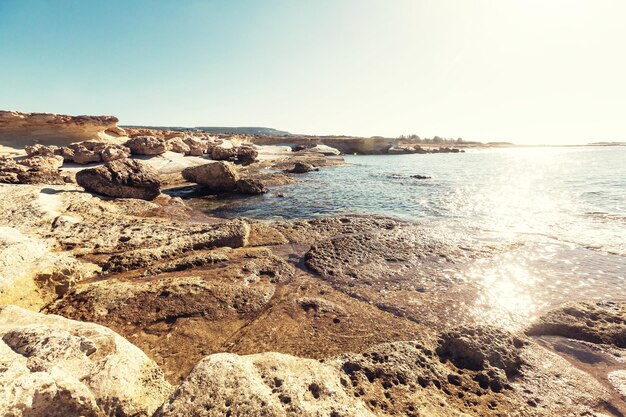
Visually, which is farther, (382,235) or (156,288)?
(382,235)

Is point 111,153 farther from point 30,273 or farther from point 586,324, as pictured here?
point 586,324

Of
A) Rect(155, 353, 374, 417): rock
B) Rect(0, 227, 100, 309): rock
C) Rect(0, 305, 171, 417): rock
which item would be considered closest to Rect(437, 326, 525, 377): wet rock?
Rect(155, 353, 374, 417): rock

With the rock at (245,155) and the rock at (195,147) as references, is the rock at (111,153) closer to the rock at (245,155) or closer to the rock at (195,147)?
the rock at (195,147)

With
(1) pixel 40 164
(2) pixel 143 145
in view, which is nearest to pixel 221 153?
(2) pixel 143 145

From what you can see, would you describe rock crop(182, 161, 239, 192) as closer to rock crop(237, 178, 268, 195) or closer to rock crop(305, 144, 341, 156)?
rock crop(237, 178, 268, 195)

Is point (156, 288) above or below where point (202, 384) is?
below

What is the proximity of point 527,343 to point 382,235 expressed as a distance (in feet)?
17.6

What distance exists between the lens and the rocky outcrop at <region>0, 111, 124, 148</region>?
989 inches

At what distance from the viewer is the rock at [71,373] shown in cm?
242

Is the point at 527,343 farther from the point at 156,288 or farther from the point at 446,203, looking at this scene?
the point at 446,203

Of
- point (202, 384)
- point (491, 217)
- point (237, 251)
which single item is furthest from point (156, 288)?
point (491, 217)

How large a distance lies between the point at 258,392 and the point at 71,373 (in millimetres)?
1894

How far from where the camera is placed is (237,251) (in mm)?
8211

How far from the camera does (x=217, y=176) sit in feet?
59.6
